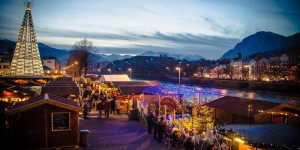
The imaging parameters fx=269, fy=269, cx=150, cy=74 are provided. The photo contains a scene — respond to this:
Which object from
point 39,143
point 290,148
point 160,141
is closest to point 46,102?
point 39,143

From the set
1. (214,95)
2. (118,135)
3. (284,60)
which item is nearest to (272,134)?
(118,135)

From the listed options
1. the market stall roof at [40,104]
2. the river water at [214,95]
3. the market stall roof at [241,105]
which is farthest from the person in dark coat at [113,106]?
the market stall roof at [40,104]

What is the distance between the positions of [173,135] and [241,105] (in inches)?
264

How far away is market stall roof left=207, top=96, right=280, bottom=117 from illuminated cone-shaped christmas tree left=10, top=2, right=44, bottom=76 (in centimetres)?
3542

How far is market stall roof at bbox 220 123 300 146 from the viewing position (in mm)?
7812

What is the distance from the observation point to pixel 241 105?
59.1 ft

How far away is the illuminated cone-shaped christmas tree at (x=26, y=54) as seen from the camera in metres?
44.3

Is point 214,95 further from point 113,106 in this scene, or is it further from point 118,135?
point 118,135

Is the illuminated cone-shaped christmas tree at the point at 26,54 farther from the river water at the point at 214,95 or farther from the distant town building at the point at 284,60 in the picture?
the distant town building at the point at 284,60

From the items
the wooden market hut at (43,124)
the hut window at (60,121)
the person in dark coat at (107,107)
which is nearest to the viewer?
the wooden market hut at (43,124)

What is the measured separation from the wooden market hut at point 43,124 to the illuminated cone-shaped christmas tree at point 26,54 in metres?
35.6

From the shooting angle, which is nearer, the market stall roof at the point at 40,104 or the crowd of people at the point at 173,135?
the market stall roof at the point at 40,104

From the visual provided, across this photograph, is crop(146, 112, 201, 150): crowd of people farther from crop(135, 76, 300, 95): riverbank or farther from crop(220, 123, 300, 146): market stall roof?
crop(135, 76, 300, 95): riverbank

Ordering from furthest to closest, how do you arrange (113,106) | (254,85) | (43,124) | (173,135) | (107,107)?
(254,85) < (113,106) < (107,107) < (173,135) < (43,124)
